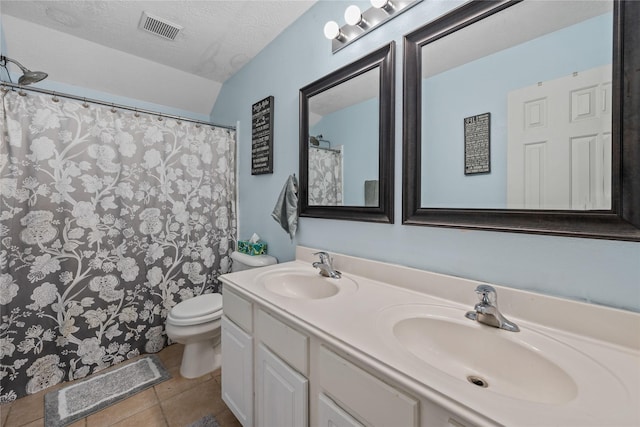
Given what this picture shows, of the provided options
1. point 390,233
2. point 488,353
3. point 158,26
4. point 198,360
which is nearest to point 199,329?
point 198,360

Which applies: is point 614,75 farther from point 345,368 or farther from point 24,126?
point 24,126

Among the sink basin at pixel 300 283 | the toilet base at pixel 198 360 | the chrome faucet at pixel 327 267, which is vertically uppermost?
the chrome faucet at pixel 327 267

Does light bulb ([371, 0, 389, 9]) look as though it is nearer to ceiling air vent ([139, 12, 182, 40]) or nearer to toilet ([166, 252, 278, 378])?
ceiling air vent ([139, 12, 182, 40])

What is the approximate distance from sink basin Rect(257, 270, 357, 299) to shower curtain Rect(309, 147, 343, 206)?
0.41 meters

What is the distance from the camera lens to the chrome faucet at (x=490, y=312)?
785 millimetres

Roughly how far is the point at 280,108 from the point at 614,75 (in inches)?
62.3

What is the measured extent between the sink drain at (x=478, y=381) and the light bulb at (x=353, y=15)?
4.90 feet

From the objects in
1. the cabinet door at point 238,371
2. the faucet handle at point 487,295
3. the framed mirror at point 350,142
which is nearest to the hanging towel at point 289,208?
the framed mirror at point 350,142

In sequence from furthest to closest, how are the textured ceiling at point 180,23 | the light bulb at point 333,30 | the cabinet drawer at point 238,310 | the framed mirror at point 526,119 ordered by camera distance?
1. the textured ceiling at point 180,23
2. the light bulb at point 333,30
3. the cabinet drawer at point 238,310
4. the framed mirror at point 526,119

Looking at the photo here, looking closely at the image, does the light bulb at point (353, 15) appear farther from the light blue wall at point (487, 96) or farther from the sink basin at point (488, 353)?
the sink basin at point (488, 353)

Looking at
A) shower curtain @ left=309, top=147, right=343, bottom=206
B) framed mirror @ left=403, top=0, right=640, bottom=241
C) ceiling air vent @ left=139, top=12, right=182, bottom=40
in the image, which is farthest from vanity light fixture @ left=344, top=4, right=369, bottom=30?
ceiling air vent @ left=139, top=12, right=182, bottom=40

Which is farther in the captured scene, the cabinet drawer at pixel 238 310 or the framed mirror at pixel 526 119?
the cabinet drawer at pixel 238 310

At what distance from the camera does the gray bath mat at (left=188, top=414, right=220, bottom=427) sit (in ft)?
4.42

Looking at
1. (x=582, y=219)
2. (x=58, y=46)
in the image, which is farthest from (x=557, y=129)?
(x=58, y=46)
